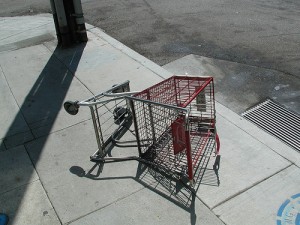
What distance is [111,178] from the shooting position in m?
5.03

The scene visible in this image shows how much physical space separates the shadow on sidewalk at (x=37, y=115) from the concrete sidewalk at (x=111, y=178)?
A: 0.02 metres

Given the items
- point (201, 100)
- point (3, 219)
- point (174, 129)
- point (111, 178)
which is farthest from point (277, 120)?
point (3, 219)

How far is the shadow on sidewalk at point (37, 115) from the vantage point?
15.8ft

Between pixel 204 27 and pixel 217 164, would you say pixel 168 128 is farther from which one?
pixel 204 27

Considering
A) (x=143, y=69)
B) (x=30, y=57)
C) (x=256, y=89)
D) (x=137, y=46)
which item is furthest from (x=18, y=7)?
(x=256, y=89)

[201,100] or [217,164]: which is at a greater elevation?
[201,100]

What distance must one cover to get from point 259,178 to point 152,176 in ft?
4.61

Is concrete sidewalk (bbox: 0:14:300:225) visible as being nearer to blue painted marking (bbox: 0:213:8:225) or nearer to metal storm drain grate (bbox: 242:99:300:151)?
blue painted marking (bbox: 0:213:8:225)

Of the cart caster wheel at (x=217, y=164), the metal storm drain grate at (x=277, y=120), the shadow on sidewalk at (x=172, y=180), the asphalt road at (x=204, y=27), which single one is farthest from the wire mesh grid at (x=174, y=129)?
the asphalt road at (x=204, y=27)

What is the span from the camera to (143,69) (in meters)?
7.87

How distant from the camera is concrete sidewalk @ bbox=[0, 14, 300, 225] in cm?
438

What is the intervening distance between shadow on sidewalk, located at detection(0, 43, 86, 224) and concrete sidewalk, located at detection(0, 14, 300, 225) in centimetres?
2

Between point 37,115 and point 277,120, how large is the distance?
165 inches

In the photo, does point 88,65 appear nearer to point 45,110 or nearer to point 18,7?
point 45,110
